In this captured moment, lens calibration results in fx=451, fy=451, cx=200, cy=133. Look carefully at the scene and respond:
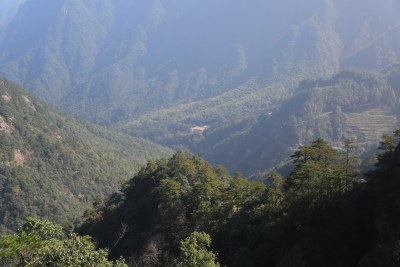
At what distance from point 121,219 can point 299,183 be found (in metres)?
55.9

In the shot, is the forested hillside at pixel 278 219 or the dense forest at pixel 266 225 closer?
the dense forest at pixel 266 225

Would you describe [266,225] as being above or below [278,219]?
below

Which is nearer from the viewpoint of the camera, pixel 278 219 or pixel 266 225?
pixel 278 219

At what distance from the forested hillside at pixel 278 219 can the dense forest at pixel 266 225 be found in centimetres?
13

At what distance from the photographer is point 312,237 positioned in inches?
1902

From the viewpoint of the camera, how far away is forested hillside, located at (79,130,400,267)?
44938 mm

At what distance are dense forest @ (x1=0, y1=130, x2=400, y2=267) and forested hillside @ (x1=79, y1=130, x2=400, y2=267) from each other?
13cm

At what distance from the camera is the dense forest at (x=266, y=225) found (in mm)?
39156

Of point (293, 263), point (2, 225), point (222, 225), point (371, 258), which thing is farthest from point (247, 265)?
point (2, 225)

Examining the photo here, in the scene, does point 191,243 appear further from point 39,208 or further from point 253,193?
point 39,208

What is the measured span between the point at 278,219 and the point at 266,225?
2488mm

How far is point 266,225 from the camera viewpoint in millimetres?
58344

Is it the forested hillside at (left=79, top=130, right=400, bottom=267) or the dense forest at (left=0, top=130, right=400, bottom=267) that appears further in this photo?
the forested hillside at (left=79, top=130, right=400, bottom=267)

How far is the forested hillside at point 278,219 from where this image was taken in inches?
1769
